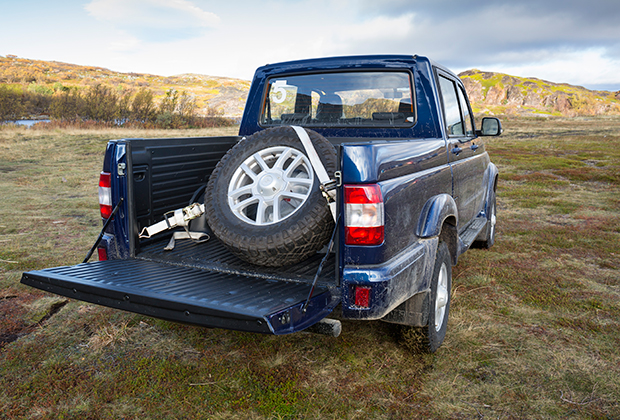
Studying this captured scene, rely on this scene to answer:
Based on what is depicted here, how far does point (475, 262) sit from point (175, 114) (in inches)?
1118

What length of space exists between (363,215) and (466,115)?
319cm

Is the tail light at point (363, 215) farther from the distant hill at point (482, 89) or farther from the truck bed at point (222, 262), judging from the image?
the distant hill at point (482, 89)

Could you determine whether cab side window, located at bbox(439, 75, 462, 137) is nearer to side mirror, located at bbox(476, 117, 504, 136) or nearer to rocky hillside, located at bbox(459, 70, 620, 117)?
side mirror, located at bbox(476, 117, 504, 136)

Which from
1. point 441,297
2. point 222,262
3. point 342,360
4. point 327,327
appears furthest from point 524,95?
point 327,327

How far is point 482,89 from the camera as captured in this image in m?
164

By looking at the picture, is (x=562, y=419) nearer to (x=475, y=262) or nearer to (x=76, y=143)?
(x=475, y=262)

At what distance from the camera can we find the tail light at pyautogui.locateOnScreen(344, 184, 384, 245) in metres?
2.24

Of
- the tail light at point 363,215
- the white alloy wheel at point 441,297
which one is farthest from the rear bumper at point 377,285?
the white alloy wheel at point 441,297

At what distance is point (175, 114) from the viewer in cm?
3038

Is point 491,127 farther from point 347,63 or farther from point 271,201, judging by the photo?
point 271,201

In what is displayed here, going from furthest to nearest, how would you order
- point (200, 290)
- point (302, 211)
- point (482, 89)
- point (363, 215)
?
point (482, 89) < point (302, 211) < point (200, 290) < point (363, 215)

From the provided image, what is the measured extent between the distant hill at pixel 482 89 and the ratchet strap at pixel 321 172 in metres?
63.6

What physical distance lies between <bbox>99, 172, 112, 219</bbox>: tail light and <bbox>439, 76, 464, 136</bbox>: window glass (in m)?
2.62

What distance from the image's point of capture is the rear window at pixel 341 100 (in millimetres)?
3613
